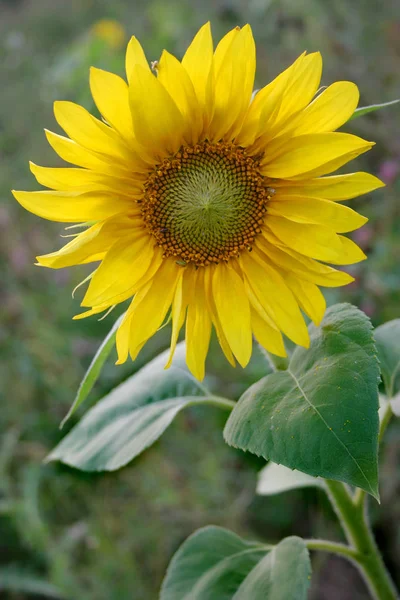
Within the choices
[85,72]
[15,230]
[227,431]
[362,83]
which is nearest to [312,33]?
[362,83]

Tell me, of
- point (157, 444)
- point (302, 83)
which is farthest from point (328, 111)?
point (157, 444)

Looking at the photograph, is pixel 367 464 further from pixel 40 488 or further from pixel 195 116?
pixel 40 488

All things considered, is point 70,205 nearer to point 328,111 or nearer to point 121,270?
point 121,270

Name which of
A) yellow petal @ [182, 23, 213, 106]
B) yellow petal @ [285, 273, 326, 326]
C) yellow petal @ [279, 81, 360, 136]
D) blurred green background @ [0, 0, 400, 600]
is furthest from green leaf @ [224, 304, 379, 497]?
blurred green background @ [0, 0, 400, 600]

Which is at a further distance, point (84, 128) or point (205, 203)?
point (205, 203)

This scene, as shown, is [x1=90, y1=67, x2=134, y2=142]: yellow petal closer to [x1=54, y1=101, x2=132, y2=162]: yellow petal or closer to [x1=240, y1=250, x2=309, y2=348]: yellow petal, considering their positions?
[x1=54, y1=101, x2=132, y2=162]: yellow petal

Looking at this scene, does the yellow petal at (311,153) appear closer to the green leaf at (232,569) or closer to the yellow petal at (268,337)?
the yellow petal at (268,337)

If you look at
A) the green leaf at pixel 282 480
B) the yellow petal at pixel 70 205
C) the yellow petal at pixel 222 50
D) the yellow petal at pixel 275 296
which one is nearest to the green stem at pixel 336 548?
the green leaf at pixel 282 480
